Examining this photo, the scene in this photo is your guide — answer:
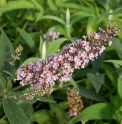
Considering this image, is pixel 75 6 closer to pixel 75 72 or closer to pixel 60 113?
pixel 75 72

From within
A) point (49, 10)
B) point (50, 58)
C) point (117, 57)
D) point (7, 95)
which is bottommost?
point (117, 57)

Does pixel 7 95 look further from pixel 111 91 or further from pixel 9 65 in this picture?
pixel 111 91

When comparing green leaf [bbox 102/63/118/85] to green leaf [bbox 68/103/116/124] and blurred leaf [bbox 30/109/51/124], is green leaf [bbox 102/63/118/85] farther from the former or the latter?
blurred leaf [bbox 30/109/51/124]

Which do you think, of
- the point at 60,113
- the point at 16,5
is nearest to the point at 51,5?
the point at 16,5

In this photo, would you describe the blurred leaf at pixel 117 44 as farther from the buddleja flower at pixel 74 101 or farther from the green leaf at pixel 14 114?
the green leaf at pixel 14 114

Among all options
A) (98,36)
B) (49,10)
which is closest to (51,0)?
(49,10)

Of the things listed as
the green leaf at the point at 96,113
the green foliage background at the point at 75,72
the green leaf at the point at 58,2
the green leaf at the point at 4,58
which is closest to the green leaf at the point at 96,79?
the green foliage background at the point at 75,72

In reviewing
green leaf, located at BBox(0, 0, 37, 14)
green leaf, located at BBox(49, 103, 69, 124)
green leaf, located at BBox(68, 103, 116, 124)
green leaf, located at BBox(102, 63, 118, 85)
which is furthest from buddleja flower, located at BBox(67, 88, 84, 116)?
green leaf, located at BBox(0, 0, 37, 14)
